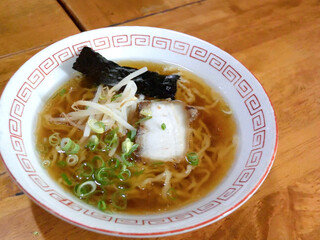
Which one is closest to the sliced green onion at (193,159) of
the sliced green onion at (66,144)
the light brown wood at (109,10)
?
the sliced green onion at (66,144)

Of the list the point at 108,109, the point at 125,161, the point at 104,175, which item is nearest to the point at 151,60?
the point at 108,109

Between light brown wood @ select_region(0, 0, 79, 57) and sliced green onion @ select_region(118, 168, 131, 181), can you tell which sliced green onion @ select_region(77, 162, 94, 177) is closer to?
sliced green onion @ select_region(118, 168, 131, 181)

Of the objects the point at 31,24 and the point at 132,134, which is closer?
the point at 132,134

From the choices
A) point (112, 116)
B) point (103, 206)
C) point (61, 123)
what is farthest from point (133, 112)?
point (103, 206)

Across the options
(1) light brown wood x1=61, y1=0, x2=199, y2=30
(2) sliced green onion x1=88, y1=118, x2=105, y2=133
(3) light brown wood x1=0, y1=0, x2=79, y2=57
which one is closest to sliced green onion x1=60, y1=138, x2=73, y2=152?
(2) sliced green onion x1=88, y1=118, x2=105, y2=133

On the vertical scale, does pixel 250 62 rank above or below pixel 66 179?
below

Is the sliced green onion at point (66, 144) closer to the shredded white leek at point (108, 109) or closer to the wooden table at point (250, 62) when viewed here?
the shredded white leek at point (108, 109)

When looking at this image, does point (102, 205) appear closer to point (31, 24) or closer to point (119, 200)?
point (119, 200)
